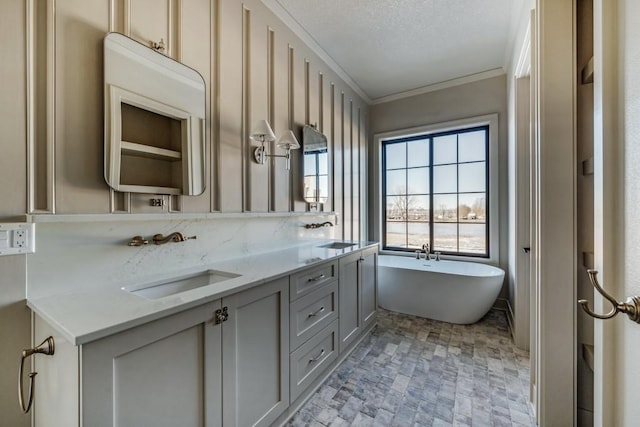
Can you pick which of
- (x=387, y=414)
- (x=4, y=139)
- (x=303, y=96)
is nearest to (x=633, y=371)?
(x=387, y=414)

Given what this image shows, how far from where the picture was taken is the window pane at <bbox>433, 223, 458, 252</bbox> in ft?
12.1

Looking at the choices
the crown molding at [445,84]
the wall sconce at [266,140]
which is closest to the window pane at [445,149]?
the crown molding at [445,84]

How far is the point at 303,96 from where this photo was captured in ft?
8.79

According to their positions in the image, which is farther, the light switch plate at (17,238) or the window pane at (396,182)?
the window pane at (396,182)

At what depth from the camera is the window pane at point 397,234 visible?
13.3 ft

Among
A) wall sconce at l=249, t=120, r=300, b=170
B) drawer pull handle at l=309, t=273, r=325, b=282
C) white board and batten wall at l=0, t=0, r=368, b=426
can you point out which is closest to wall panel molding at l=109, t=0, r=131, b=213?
white board and batten wall at l=0, t=0, r=368, b=426

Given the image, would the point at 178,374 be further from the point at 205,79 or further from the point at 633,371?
the point at 205,79

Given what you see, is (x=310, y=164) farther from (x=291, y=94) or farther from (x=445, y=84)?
(x=445, y=84)

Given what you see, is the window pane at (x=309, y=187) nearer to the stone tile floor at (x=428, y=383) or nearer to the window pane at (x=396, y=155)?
the stone tile floor at (x=428, y=383)

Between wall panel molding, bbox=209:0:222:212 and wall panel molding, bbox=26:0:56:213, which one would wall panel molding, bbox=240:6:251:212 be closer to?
wall panel molding, bbox=209:0:222:212

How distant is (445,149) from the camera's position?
12.3 ft

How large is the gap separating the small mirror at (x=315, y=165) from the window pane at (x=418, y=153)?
5.24ft

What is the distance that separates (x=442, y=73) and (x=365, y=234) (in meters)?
2.27

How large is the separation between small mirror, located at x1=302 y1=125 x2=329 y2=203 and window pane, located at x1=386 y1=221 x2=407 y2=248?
1.56 meters
